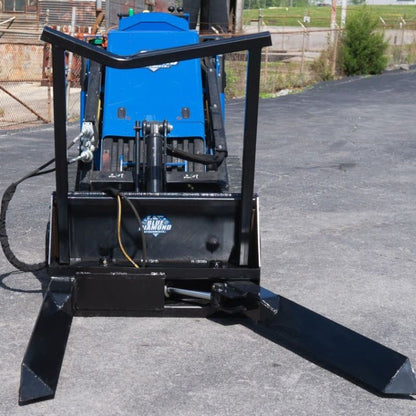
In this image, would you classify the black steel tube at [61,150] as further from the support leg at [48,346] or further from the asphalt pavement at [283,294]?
the asphalt pavement at [283,294]

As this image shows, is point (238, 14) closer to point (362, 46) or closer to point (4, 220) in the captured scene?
point (362, 46)

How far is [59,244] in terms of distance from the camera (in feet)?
19.5

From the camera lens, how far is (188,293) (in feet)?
19.3

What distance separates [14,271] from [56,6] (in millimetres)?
35817

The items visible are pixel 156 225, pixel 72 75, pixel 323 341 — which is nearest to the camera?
pixel 323 341

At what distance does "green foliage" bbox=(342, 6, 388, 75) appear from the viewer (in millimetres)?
28516

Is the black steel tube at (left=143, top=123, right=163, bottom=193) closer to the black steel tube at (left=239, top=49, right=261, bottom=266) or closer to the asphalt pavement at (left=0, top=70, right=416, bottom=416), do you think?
the black steel tube at (left=239, top=49, right=261, bottom=266)

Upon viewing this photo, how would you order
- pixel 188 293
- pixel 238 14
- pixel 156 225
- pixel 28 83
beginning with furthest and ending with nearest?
pixel 238 14
pixel 28 83
pixel 156 225
pixel 188 293

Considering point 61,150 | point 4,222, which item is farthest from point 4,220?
point 61,150

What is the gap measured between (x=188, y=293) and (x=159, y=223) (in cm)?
64

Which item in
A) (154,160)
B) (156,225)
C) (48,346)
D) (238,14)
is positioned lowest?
(48,346)

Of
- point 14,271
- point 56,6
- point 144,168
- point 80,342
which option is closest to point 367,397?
point 80,342

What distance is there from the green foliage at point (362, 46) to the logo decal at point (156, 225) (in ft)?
77.5

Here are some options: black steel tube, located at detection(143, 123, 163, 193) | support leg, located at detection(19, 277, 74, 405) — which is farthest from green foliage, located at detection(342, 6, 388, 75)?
support leg, located at detection(19, 277, 74, 405)
